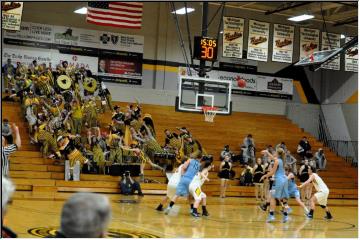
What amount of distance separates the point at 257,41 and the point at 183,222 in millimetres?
11645

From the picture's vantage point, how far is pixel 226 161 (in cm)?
2239

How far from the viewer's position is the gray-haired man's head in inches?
112

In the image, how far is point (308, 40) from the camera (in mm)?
25609

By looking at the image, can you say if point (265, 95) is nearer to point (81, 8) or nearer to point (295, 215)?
point (81, 8)

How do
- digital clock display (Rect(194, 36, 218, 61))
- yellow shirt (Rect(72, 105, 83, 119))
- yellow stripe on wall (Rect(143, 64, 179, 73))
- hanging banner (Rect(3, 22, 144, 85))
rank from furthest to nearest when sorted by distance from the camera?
yellow stripe on wall (Rect(143, 64, 179, 73)) < hanging banner (Rect(3, 22, 144, 85)) < yellow shirt (Rect(72, 105, 83, 119)) < digital clock display (Rect(194, 36, 218, 61))

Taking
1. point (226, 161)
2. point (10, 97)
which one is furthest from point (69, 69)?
point (226, 161)

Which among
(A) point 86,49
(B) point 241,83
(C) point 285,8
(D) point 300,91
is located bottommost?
(D) point 300,91

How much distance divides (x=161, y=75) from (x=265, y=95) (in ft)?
18.7

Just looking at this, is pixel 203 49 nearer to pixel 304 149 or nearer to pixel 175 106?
pixel 175 106

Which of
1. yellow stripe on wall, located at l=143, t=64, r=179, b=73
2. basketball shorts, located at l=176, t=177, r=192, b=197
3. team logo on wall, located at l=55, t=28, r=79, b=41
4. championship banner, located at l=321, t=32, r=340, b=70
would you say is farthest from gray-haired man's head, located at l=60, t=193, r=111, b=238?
yellow stripe on wall, located at l=143, t=64, r=179, b=73

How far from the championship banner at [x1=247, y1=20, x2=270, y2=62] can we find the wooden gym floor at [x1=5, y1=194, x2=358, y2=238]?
680cm

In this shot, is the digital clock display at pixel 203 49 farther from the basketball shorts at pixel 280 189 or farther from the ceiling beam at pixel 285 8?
the ceiling beam at pixel 285 8

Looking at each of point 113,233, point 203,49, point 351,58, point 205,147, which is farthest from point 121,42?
point 113,233

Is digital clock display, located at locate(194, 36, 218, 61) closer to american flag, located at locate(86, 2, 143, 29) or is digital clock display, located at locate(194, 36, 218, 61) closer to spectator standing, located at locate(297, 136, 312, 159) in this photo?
american flag, located at locate(86, 2, 143, 29)
